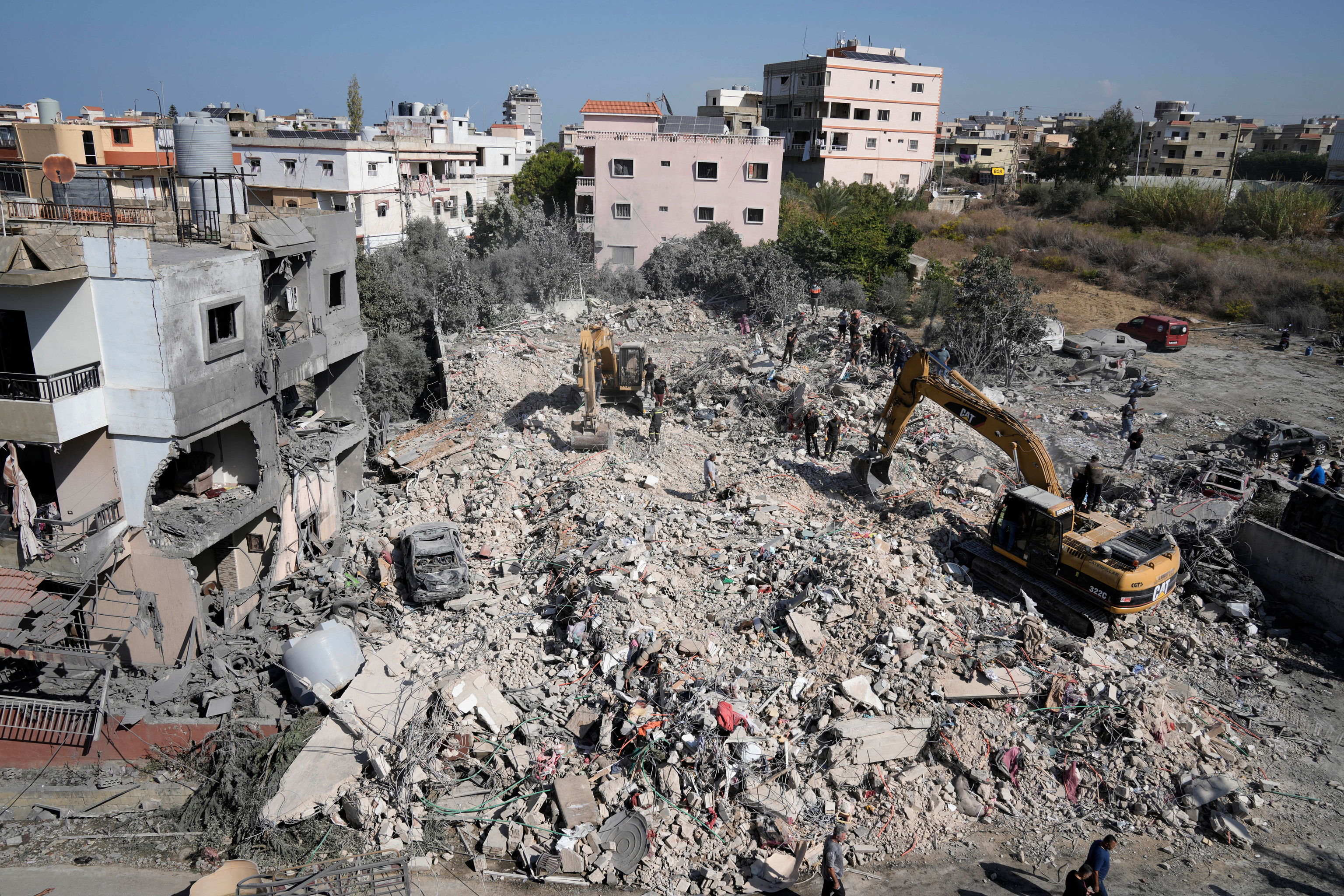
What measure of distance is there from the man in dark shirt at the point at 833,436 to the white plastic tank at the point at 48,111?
924 inches

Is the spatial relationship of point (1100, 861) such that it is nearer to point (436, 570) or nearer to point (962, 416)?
point (962, 416)

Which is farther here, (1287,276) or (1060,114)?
(1060,114)

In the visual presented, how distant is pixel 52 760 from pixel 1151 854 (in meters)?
14.4

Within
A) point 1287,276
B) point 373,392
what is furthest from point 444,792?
point 1287,276

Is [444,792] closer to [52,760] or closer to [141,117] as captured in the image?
[52,760]

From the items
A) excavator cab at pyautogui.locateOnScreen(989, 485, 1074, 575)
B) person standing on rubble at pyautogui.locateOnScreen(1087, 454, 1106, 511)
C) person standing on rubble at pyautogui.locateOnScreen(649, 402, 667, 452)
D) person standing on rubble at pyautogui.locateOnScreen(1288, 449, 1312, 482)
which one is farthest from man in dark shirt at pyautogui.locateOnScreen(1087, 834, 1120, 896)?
person standing on rubble at pyautogui.locateOnScreen(1288, 449, 1312, 482)

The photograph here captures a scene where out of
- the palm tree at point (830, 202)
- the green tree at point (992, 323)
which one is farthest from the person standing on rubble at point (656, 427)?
the palm tree at point (830, 202)

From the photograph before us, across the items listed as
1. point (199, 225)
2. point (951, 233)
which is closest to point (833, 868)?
point (199, 225)

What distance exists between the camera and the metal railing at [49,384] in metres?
11.0

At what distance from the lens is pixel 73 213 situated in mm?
14016

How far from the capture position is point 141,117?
3966 cm

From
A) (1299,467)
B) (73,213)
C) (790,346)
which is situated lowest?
(1299,467)

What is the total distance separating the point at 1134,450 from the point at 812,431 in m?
6.87

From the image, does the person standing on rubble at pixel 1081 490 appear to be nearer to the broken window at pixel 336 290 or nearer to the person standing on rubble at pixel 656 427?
the person standing on rubble at pixel 656 427
